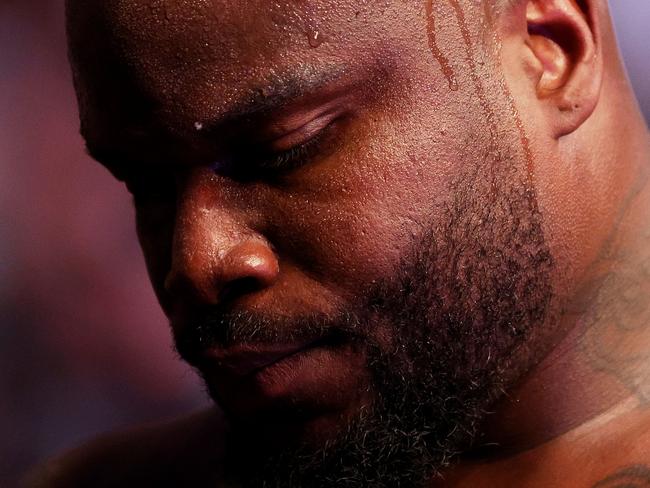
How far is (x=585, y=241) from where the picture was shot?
139 cm

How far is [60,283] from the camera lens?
8.67ft

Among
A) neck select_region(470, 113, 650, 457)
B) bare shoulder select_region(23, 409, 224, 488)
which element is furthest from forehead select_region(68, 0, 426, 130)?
bare shoulder select_region(23, 409, 224, 488)

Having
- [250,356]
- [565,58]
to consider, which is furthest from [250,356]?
[565,58]

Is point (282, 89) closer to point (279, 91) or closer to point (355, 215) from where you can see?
point (279, 91)

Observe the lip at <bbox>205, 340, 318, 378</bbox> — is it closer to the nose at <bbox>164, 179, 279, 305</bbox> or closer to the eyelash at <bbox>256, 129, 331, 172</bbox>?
the nose at <bbox>164, 179, 279, 305</bbox>

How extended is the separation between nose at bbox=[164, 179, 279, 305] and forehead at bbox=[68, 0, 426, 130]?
0.12 m

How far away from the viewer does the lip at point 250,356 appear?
51.0 inches

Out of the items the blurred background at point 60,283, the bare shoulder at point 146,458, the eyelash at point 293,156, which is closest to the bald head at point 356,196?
the eyelash at point 293,156

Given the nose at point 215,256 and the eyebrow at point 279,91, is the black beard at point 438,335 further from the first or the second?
the eyebrow at point 279,91

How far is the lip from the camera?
1.29 m

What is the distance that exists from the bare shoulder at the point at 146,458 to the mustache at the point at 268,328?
0.50 m

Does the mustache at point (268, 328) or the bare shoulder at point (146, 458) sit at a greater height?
the mustache at point (268, 328)

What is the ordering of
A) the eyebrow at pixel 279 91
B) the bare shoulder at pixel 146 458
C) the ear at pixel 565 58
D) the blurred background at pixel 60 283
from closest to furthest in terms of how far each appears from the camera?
the eyebrow at pixel 279 91
the ear at pixel 565 58
the bare shoulder at pixel 146 458
the blurred background at pixel 60 283

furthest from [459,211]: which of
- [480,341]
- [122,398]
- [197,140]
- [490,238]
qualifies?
[122,398]
